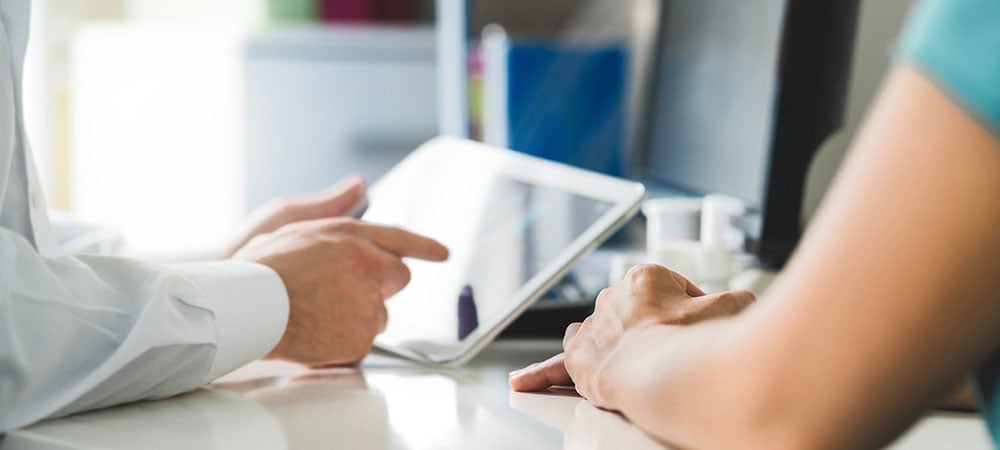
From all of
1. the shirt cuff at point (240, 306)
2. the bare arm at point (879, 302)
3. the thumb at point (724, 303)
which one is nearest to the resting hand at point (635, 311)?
the thumb at point (724, 303)

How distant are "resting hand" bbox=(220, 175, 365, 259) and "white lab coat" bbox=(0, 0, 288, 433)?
0.25 m


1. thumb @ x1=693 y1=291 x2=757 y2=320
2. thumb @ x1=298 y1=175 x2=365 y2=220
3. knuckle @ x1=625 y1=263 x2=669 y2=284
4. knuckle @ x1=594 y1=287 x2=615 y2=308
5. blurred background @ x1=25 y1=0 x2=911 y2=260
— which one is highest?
knuckle @ x1=625 y1=263 x2=669 y2=284

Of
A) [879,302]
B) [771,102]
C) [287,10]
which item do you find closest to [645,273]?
[879,302]

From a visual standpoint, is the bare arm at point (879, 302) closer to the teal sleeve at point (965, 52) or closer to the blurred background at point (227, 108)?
the teal sleeve at point (965, 52)

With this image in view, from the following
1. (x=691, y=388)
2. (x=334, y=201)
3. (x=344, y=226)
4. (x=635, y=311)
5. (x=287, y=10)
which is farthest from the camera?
(x=287, y=10)

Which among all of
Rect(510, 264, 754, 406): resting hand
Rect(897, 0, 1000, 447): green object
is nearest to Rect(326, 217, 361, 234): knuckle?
Rect(510, 264, 754, 406): resting hand

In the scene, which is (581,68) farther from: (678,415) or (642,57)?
(678,415)

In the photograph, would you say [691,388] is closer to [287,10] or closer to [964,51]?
[964,51]

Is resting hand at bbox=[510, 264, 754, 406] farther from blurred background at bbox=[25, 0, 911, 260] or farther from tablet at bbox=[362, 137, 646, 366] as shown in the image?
blurred background at bbox=[25, 0, 911, 260]

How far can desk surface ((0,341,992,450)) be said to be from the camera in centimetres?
72

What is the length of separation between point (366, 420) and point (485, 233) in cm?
32

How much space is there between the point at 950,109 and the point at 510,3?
2.76 m

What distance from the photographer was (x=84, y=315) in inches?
31.4

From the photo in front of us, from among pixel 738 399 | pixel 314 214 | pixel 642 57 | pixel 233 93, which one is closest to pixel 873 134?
pixel 738 399
